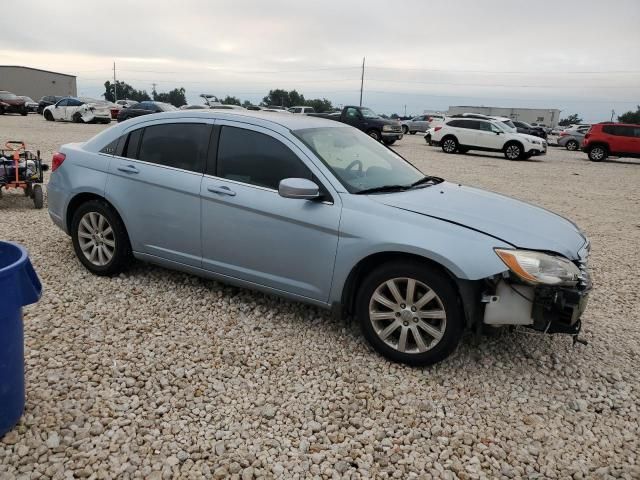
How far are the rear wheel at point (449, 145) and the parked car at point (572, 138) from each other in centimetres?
1198

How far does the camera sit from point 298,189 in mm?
3420

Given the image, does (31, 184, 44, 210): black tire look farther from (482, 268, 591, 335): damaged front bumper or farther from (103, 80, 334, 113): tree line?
(103, 80, 334, 113): tree line

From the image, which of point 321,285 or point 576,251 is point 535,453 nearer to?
point 576,251

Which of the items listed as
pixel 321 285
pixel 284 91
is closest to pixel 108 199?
pixel 321 285

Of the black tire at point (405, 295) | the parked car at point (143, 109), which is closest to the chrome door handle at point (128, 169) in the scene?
the black tire at point (405, 295)

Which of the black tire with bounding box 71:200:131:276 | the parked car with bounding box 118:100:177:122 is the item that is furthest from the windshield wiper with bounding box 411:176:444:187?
the parked car with bounding box 118:100:177:122

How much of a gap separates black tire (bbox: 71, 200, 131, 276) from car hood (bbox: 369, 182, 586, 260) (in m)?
2.35

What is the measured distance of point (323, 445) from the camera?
2.66m

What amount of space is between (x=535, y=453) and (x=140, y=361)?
245cm

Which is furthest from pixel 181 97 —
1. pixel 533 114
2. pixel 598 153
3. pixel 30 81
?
pixel 598 153

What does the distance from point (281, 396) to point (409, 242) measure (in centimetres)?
124

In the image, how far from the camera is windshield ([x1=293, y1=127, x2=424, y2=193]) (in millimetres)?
3738

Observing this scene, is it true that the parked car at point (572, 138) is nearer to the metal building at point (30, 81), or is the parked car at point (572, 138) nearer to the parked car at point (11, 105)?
the parked car at point (11, 105)

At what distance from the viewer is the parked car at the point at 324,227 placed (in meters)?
3.12
